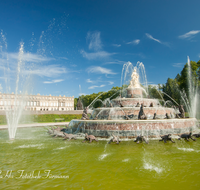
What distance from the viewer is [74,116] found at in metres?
42.1

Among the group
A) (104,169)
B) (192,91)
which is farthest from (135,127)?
(192,91)

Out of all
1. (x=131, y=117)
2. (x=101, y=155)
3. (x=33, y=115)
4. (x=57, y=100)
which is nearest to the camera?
(x=101, y=155)

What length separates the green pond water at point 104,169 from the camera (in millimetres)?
5293

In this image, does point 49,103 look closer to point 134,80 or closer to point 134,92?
point 134,80

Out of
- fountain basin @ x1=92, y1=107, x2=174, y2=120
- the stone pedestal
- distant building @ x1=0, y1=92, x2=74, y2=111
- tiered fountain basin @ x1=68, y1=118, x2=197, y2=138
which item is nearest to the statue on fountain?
the stone pedestal

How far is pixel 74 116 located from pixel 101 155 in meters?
34.6

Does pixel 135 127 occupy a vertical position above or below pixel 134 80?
below

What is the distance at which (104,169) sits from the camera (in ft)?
21.3

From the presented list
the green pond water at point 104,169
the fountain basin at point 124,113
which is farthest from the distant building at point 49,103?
the green pond water at point 104,169

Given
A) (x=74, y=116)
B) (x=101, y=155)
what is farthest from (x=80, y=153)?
(x=74, y=116)

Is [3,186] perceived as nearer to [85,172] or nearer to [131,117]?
[85,172]

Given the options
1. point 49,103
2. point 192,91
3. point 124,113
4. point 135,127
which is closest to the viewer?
point 135,127

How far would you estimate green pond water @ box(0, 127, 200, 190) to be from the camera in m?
5.29

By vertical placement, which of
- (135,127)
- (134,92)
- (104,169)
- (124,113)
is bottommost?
(104,169)
